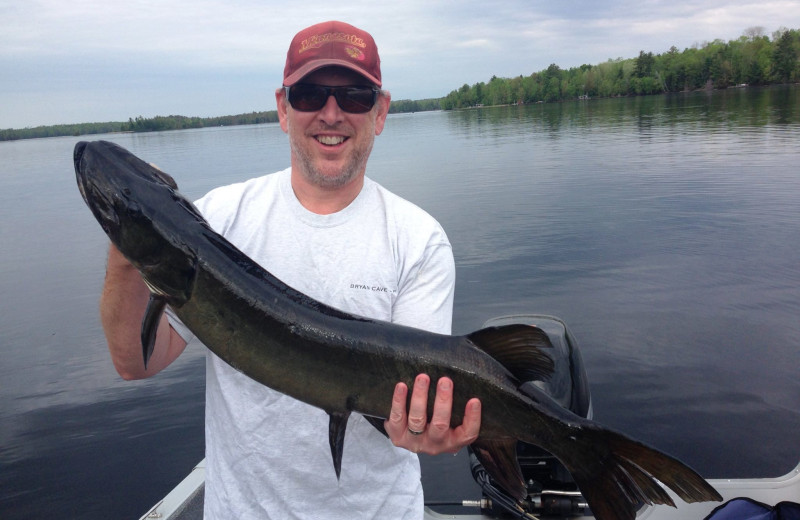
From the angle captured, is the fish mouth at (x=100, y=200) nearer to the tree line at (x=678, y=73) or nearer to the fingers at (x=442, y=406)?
the fingers at (x=442, y=406)

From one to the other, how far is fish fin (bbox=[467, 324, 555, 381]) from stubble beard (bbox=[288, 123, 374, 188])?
0.88 m

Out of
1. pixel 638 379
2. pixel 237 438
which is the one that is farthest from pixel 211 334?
pixel 638 379

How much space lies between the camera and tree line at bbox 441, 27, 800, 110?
105 meters

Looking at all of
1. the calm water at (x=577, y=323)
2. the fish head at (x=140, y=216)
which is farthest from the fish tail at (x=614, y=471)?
the calm water at (x=577, y=323)

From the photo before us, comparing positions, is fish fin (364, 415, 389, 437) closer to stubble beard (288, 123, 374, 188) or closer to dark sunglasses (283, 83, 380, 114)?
stubble beard (288, 123, 374, 188)

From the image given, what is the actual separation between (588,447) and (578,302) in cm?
945

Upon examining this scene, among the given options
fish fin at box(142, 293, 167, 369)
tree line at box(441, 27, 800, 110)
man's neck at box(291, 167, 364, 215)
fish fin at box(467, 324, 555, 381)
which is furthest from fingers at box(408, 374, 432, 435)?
tree line at box(441, 27, 800, 110)

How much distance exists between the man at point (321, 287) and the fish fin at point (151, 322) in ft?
0.59

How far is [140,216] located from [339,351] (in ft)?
2.96

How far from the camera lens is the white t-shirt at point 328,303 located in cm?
229

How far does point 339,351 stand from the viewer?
2.17 meters

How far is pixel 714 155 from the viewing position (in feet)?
84.4

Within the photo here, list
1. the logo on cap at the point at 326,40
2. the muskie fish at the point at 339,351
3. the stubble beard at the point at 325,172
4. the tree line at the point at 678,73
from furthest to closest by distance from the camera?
1. the tree line at the point at 678,73
2. the logo on cap at the point at 326,40
3. the stubble beard at the point at 325,172
4. the muskie fish at the point at 339,351

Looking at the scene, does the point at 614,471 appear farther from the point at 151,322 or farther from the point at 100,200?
the point at 100,200
